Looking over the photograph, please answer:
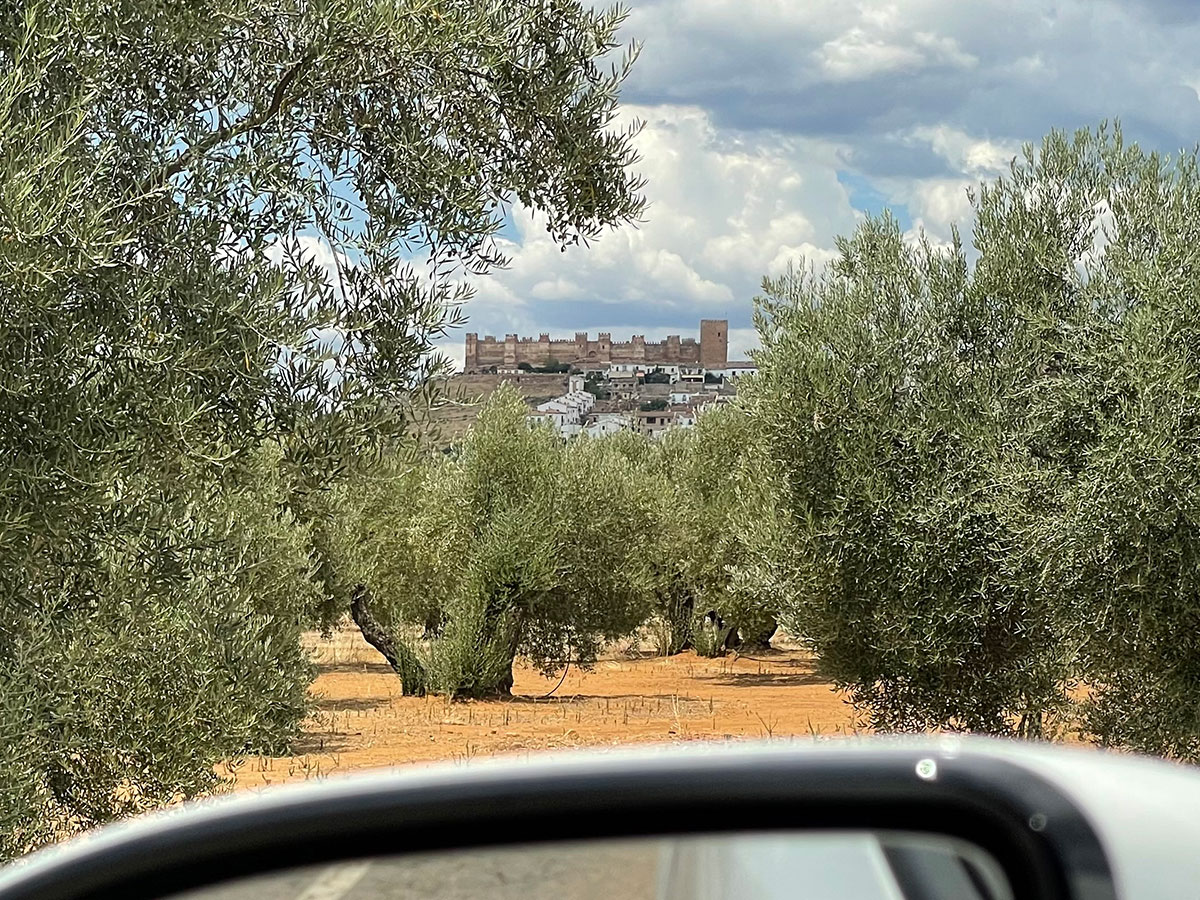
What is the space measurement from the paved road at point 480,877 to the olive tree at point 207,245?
3680mm

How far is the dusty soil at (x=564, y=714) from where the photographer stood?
1869cm

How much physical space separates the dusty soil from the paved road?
12118mm

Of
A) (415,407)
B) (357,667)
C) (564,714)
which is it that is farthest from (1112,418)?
(357,667)

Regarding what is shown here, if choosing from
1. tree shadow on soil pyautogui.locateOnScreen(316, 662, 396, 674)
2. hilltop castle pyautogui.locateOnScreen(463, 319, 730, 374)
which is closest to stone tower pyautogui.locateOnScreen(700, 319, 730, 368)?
hilltop castle pyautogui.locateOnScreen(463, 319, 730, 374)

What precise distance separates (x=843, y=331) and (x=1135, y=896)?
39.8 ft

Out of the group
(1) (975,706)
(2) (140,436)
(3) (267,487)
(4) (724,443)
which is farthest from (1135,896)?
(4) (724,443)

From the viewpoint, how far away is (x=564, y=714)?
80.2ft

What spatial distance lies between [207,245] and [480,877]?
14.2 feet

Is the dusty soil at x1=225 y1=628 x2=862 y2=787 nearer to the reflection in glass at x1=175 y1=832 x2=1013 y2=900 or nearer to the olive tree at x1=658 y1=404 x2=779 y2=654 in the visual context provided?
the olive tree at x1=658 y1=404 x2=779 y2=654

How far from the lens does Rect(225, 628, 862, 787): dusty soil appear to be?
61.3ft

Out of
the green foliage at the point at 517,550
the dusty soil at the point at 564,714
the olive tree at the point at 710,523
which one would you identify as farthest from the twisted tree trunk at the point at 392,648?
the olive tree at the point at 710,523

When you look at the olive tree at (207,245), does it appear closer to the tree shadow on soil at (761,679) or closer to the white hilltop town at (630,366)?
the tree shadow on soil at (761,679)

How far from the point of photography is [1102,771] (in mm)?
938

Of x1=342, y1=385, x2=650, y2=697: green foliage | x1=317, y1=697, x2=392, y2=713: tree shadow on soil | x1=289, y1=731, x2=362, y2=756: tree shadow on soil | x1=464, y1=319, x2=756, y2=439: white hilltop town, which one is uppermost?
x1=464, y1=319, x2=756, y2=439: white hilltop town
